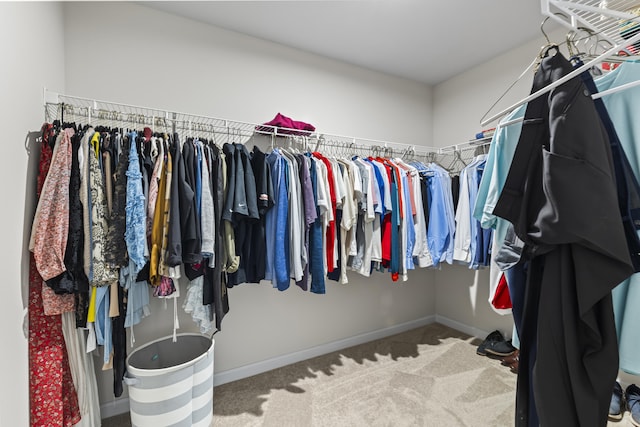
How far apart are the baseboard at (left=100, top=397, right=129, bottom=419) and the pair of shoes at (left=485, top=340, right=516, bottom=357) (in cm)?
282

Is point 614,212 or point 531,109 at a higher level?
point 531,109

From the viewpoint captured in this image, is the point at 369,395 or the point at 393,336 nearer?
the point at 369,395

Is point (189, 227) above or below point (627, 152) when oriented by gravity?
below

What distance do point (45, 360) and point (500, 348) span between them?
3.05m

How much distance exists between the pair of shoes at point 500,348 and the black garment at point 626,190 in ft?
6.94

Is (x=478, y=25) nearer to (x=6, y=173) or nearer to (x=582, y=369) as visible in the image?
(x=582, y=369)

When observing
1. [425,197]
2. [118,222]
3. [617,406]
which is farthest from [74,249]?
[617,406]

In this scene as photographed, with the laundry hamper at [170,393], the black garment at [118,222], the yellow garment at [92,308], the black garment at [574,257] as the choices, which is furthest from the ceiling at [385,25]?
the laundry hamper at [170,393]

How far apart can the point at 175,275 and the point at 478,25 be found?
281cm

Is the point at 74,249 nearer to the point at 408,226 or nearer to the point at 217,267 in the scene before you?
Answer: the point at 217,267

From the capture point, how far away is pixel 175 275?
1.52m

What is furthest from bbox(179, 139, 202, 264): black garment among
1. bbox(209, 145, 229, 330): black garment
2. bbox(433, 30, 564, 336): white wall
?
bbox(433, 30, 564, 336): white wall

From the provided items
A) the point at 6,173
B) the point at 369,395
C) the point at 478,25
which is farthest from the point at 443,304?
the point at 6,173

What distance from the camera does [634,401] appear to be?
174 cm
